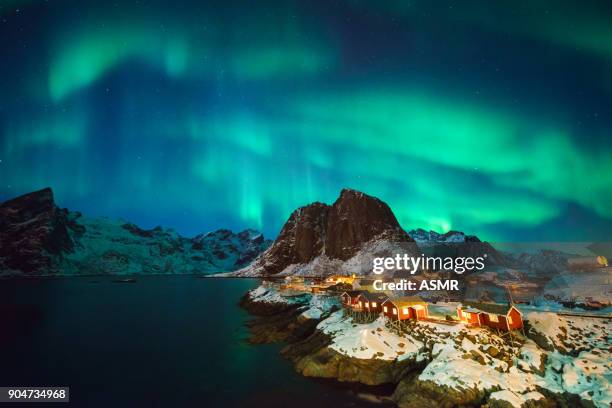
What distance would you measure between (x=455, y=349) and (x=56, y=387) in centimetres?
4352

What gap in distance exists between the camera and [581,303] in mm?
49750

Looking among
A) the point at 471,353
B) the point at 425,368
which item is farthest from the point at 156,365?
the point at 471,353

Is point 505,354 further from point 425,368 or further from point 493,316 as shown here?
point 425,368

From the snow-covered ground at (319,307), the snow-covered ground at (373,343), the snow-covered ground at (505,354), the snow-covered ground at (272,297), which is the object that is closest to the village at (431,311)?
the snow-covered ground at (505,354)

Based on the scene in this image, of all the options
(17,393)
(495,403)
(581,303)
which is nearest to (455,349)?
(495,403)

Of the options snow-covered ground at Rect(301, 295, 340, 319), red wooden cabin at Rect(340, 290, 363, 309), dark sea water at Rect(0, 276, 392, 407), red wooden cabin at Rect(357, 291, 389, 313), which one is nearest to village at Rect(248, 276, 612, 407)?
red wooden cabin at Rect(357, 291, 389, 313)

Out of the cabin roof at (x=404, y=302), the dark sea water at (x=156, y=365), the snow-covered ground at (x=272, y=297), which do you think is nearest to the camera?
the dark sea water at (x=156, y=365)

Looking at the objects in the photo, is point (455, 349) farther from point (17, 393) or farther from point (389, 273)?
point (389, 273)

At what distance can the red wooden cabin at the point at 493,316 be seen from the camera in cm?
3700

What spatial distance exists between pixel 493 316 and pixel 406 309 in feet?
34.8

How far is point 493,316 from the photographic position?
38.1m

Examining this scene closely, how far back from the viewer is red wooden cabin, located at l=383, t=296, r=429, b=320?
43906 millimetres

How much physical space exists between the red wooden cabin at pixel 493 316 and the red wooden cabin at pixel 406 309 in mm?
4703

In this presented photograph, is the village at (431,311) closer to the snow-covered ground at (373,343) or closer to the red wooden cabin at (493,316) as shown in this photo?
the red wooden cabin at (493,316)
